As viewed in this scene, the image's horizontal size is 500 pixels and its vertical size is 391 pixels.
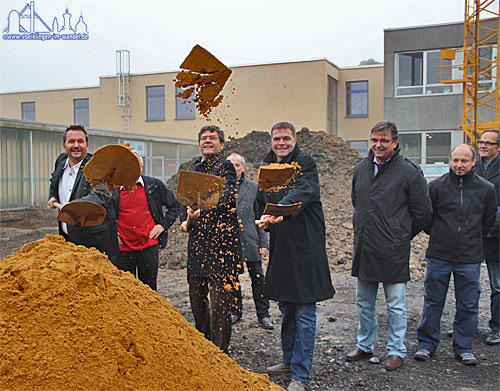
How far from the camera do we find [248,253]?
5.44m

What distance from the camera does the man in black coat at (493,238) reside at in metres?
4.67

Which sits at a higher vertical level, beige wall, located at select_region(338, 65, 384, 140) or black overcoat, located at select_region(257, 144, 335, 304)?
beige wall, located at select_region(338, 65, 384, 140)

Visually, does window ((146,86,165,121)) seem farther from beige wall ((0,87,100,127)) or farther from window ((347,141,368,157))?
window ((347,141,368,157))

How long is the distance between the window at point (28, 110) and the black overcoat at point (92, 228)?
Answer: 27.1 meters

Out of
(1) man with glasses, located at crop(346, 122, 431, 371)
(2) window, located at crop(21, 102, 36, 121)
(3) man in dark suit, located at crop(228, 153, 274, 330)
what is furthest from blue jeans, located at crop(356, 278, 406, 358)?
(2) window, located at crop(21, 102, 36, 121)

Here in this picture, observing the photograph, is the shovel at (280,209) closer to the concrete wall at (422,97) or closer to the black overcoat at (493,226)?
the black overcoat at (493,226)

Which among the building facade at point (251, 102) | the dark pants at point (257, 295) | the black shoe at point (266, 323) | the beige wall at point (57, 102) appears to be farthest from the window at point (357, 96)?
the black shoe at point (266, 323)

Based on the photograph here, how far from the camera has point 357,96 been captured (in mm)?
25969

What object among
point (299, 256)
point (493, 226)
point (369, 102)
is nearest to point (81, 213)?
point (299, 256)

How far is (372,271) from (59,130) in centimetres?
1014

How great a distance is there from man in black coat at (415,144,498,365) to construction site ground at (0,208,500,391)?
0.25 meters

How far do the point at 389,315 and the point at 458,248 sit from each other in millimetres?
881

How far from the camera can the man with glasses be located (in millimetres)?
3951

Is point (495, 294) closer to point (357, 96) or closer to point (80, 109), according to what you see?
point (357, 96)
